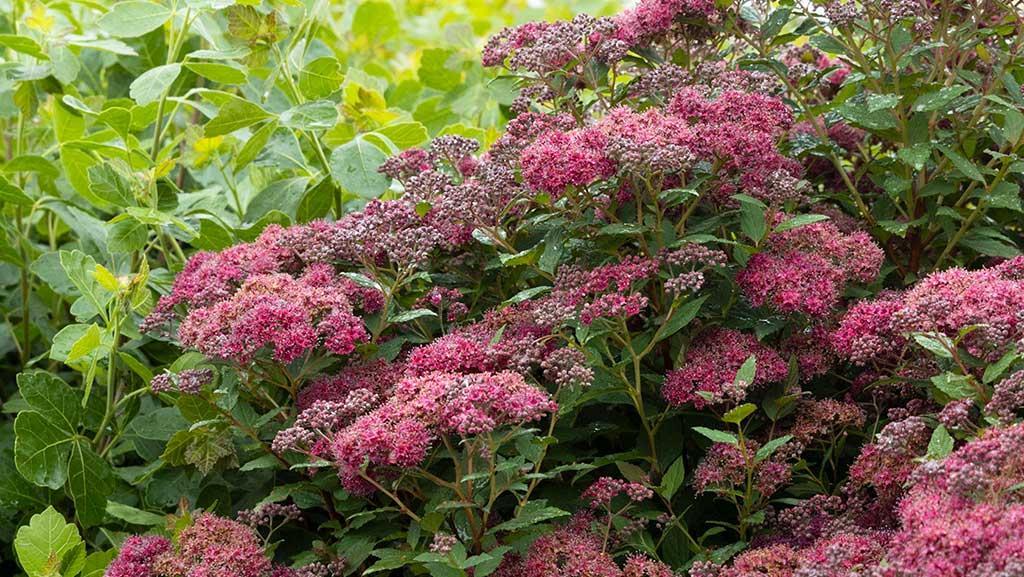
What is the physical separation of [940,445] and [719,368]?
1.36 ft

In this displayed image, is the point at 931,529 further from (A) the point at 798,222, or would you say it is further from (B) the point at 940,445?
(A) the point at 798,222

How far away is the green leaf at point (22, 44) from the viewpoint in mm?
2861

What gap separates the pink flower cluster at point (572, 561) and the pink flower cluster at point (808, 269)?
47cm

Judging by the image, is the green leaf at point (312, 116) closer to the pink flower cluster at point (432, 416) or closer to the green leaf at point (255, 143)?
the green leaf at point (255, 143)

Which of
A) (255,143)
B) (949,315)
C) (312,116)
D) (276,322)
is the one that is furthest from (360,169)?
(949,315)

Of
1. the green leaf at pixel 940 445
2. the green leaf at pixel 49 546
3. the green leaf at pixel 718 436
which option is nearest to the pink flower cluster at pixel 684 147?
the green leaf at pixel 718 436

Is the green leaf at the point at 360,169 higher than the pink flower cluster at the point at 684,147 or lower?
lower

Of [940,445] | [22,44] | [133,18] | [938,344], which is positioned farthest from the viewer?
[22,44]

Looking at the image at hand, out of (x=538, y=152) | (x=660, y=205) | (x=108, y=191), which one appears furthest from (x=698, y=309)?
(x=108, y=191)

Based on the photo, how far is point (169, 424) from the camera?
2.48 metres

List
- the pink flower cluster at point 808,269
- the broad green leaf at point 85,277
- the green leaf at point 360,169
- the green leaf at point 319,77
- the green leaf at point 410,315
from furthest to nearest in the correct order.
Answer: the green leaf at point 319,77 → the green leaf at point 360,169 → the broad green leaf at point 85,277 → the green leaf at point 410,315 → the pink flower cluster at point 808,269

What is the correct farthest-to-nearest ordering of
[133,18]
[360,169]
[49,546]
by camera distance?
[133,18]
[360,169]
[49,546]

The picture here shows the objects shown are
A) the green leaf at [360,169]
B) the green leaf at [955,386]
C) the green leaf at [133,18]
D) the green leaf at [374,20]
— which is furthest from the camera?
the green leaf at [374,20]

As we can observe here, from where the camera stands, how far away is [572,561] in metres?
1.84
